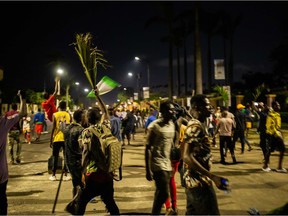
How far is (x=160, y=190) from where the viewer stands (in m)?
4.81

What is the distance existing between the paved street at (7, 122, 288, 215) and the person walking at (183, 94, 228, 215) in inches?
96.5

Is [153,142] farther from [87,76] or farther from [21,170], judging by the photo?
[21,170]

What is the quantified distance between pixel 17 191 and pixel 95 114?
4237 millimetres

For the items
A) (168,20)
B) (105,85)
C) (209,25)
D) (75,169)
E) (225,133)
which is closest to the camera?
(105,85)

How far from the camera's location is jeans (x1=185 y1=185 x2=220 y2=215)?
11.6 feet

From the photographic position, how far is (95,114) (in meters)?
4.80

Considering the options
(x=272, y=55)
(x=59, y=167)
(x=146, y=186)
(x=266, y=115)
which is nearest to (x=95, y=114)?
(x=146, y=186)

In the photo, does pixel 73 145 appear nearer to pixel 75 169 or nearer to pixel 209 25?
pixel 75 169

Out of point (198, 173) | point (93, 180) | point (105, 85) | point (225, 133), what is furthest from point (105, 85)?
point (225, 133)

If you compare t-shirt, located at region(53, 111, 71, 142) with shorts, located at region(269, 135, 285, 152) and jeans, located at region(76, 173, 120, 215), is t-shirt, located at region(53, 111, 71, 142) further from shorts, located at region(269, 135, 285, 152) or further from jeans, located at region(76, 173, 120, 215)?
shorts, located at region(269, 135, 285, 152)

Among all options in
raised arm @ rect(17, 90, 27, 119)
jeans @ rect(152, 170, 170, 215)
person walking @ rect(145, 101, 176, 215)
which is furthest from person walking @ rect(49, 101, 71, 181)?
jeans @ rect(152, 170, 170, 215)

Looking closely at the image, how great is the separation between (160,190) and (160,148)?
0.59 metres

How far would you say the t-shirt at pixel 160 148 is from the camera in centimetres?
489

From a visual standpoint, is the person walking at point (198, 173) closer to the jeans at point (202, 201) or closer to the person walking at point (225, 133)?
the jeans at point (202, 201)
